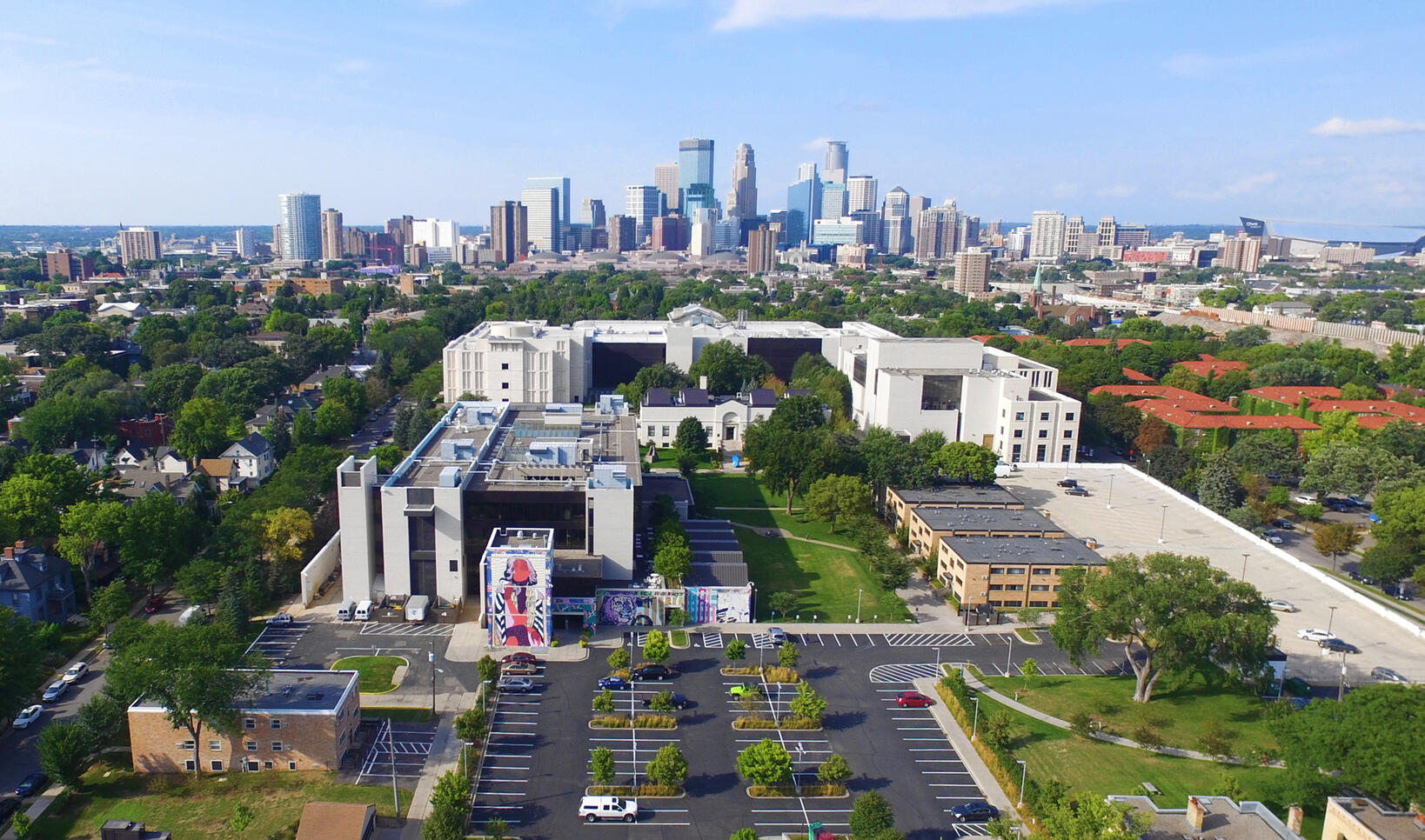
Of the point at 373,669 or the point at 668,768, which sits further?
the point at 373,669

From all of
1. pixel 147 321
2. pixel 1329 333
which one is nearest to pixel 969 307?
pixel 1329 333

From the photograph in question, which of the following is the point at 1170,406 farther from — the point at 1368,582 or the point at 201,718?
the point at 201,718

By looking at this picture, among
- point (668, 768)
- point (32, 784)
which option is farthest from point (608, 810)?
point (32, 784)

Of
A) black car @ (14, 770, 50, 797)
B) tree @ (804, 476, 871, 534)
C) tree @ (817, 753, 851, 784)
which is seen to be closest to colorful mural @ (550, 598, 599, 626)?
tree @ (817, 753, 851, 784)

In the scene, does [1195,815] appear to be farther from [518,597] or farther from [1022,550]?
[518,597]

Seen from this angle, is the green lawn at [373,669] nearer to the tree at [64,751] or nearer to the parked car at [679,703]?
the tree at [64,751]

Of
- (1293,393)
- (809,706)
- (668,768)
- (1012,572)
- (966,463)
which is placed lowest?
(809,706)

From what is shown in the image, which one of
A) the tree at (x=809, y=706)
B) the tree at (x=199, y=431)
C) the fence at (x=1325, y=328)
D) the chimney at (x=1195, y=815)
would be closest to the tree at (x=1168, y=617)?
the chimney at (x=1195, y=815)
